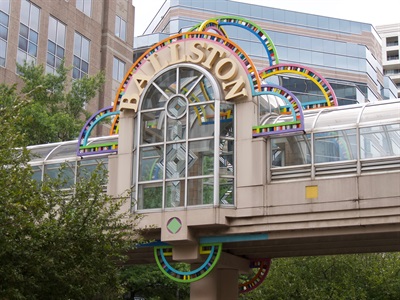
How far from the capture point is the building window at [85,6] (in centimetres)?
6188

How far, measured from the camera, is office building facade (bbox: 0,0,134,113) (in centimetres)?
5450

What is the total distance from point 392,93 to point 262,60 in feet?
90.7

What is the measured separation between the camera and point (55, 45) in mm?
58750

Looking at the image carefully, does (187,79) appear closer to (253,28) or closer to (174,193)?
(174,193)

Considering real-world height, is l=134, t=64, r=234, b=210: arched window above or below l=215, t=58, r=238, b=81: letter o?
below

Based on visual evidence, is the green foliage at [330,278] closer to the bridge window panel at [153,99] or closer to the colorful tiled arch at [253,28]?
the colorful tiled arch at [253,28]

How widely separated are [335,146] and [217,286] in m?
6.69

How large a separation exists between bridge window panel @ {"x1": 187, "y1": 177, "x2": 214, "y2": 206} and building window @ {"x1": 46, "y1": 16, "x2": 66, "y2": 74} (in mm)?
33350

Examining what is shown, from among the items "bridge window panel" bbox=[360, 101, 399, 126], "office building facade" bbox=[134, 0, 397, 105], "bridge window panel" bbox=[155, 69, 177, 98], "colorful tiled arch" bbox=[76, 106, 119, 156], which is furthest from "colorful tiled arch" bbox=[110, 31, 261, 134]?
"office building facade" bbox=[134, 0, 397, 105]

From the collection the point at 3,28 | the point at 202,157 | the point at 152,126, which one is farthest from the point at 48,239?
the point at 3,28

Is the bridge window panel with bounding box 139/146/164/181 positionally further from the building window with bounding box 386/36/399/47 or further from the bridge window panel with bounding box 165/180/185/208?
the building window with bounding box 386/36/399/47

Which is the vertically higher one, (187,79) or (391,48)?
(391,48)

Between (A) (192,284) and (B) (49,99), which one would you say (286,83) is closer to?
(B) (49,99)

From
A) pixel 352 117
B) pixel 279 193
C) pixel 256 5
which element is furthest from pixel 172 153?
pixel 256 5
